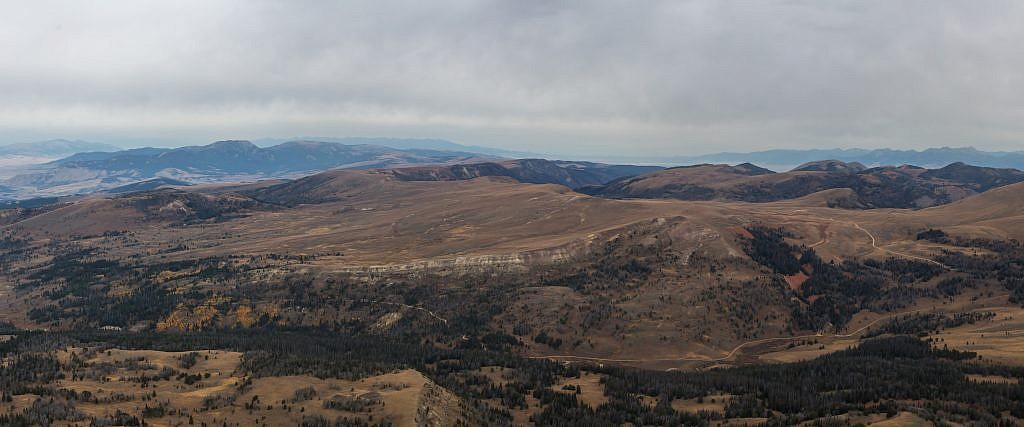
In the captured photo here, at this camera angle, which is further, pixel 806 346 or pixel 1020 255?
pixel 1020 255

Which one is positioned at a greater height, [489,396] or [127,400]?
[127,400]

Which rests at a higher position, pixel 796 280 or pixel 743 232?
pixel 743 232

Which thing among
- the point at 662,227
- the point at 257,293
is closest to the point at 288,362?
the point at 257,293

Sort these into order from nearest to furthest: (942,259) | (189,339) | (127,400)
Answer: (127,400)
(189,339)
(942,259)

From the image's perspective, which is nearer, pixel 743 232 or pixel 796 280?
pixel 796 280

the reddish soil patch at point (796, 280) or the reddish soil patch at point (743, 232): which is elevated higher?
the reddish soil patch at point (743, 232)

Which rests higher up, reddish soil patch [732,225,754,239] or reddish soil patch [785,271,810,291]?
reddish soil patch [732,225,754,239]

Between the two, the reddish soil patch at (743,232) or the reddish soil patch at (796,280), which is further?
the reddish soil patch at (743,232)

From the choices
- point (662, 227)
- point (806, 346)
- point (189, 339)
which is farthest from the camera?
point (662, 227)

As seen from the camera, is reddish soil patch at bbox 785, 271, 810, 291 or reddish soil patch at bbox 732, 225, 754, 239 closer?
reddish soil patch at bbox 785, 271, 810, 291

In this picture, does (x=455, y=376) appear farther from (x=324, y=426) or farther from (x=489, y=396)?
(x=324, y=426)
